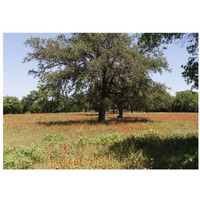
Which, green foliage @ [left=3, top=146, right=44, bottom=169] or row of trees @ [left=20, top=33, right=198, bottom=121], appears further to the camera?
row of trees @ [left=20, top=33, right=198, bottom=121]

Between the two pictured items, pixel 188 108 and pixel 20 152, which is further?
pixel 188 108

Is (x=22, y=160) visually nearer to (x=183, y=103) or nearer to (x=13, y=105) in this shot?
(x=183, y=103)

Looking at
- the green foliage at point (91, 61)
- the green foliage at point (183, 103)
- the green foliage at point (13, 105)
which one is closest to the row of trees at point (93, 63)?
the green foliage at point (91, 61)

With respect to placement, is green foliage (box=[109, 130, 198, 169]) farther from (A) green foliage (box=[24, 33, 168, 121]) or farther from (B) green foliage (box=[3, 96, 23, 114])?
(B) green foliage (box=[3, 96, 23, 114])

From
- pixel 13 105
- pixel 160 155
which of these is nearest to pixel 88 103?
pixel 160 155

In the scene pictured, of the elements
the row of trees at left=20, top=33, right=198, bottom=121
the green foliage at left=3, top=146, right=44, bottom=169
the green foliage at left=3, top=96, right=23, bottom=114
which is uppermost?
the row of trees at left=20, top=33, right=198, bottom=121

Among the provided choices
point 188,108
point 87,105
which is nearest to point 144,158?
point 87,105

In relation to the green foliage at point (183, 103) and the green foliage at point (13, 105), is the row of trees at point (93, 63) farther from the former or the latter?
the green foliage at point (13, 105)

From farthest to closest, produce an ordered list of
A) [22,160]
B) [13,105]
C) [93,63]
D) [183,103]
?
[13,105] → [183,103] → [93,63] → [22,160]

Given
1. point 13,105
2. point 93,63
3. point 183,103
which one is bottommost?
point 13,105

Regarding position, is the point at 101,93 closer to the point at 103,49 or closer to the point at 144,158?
the point at 103,49

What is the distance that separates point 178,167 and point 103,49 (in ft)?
36.6

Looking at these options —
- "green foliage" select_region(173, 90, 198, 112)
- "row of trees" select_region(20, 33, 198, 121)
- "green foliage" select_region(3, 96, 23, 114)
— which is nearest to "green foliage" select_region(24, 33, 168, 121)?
"row of trees" select_region(20, 33, 198, 121)
